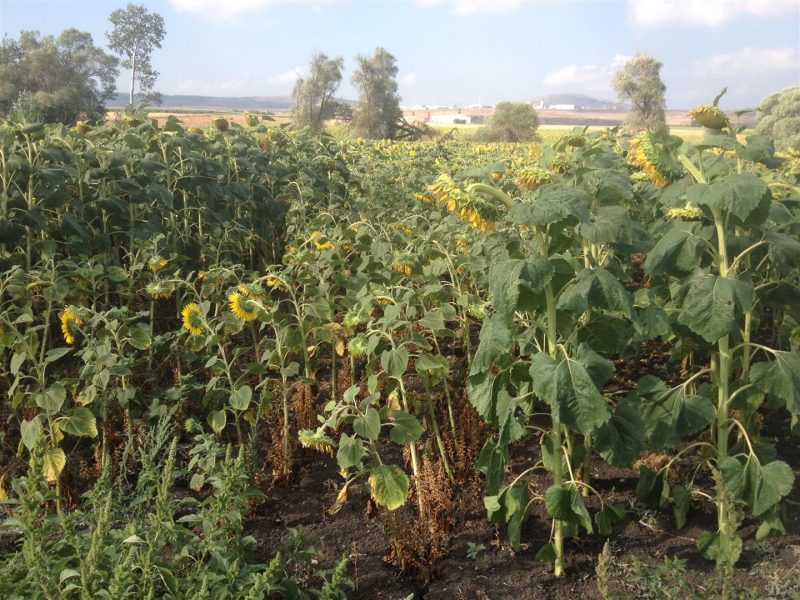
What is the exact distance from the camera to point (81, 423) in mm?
2574

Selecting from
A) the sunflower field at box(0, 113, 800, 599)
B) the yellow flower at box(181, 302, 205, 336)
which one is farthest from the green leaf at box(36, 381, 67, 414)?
the yellow flower at box(181, 302, 205, 336)

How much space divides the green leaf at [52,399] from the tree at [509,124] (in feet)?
96.8

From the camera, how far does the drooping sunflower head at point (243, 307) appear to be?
2768 millimetres

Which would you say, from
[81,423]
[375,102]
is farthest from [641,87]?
[81,423]

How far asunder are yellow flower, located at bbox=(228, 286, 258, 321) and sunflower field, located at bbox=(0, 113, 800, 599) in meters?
0.03

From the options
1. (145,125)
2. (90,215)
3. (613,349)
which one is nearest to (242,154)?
(145,125)

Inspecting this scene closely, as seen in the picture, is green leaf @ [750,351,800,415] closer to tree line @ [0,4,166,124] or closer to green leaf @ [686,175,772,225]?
green leaf @ [686,175,772,225]

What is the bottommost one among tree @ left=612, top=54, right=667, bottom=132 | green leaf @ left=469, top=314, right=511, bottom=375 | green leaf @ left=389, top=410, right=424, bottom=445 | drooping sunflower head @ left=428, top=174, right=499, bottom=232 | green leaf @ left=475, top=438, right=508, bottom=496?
green leaf @ left=475, top=438, right=508, bottom=496

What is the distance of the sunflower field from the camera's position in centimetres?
188

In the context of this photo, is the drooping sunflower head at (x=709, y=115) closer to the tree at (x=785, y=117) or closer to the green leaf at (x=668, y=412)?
the green leaf at (x=668, y=412)

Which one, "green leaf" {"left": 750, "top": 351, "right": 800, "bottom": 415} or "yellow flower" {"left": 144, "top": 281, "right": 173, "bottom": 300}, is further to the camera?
"yellow flower" {"left": 144, "top": 281, "right": 173, "bottom": 300}

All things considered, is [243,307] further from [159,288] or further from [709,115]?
[709,115]

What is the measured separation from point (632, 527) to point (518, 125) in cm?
2996

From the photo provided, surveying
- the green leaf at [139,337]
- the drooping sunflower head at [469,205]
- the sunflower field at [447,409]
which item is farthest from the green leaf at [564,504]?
the green leaf at [139,337]
